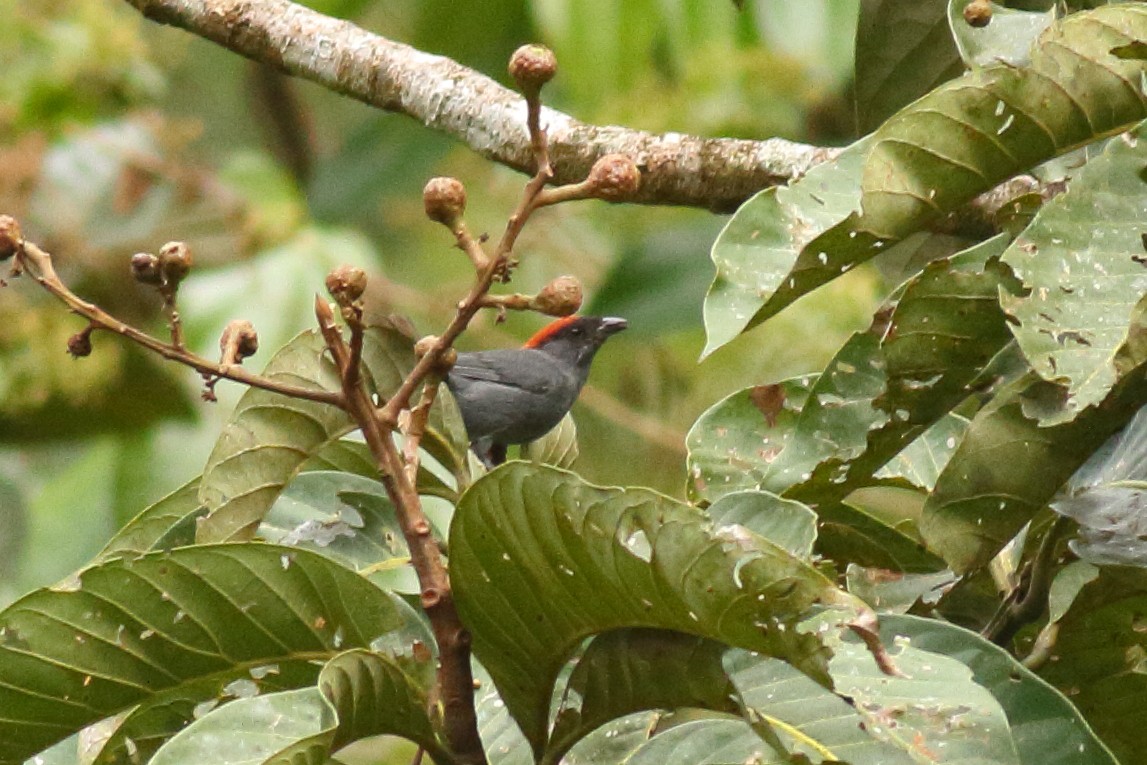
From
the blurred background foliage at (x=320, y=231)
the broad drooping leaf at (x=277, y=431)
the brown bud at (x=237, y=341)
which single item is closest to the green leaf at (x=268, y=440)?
the broad drooping leaf at (x=277, y=431)

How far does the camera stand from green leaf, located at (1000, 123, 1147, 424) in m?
1.38

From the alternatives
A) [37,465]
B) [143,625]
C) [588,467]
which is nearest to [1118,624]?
[143,625]

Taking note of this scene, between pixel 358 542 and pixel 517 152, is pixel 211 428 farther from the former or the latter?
pixel 358 542

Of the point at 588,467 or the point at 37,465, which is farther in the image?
the point at 37,465

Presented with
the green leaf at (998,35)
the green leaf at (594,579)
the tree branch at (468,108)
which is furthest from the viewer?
the tree branch at (468,108)

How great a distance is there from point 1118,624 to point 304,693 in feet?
2.92

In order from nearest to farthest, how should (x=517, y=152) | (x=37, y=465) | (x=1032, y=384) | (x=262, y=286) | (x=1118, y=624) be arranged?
(x=1032, y=384), (x=1118, y=624), (x=517, y=152), (x=262, y=286), (x=37, y=465)

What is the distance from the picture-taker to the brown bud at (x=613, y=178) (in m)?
1.34

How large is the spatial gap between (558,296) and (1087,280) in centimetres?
52

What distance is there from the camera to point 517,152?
99.1 inches

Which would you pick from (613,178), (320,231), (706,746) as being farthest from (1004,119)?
(320,231)

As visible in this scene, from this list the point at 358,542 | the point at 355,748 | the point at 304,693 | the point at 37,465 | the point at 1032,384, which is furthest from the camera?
the point at 37,465

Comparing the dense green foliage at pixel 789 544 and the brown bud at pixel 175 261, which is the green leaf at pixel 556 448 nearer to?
the dense green foliage at pixel 789 544

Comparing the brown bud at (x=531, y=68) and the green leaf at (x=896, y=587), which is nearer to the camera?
the brown bud at (x=531, y=68)
